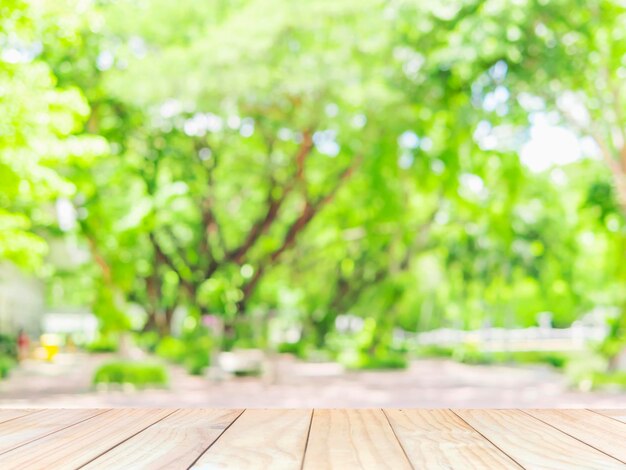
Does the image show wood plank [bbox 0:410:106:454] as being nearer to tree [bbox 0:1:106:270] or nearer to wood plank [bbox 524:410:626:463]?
wood plank [bbox 524:410:626:463]

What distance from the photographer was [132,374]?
17.8m

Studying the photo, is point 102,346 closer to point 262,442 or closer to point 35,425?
point 35,425

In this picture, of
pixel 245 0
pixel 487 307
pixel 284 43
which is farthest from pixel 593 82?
pixel 487 307

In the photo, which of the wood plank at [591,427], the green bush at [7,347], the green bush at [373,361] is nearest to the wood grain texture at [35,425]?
the wood plank at [591,427]

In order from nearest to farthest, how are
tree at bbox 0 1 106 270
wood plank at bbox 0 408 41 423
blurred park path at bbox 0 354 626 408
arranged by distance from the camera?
1. wood plank at bbox 0 408 41 423
2. tree at bbox 0 1 106 270
3. blurred park path at bbox 0 354 626 408

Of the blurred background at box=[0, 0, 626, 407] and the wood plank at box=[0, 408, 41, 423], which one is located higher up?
the blurred background at box=[0, 0, 626, 407]

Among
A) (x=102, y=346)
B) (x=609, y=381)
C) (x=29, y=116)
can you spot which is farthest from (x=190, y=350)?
(x=29, y=116)

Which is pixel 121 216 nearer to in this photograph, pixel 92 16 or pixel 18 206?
pixel 18 206

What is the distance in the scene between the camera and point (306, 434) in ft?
7.88

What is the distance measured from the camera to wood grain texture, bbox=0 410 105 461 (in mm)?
2344

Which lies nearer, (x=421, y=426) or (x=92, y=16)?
(x=421, y=426)

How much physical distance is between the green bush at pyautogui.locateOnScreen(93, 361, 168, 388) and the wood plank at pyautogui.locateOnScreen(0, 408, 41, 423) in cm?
1511

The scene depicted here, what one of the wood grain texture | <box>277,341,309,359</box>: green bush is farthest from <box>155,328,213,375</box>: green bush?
the wood grain texture

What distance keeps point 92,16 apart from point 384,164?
29.3 ft
